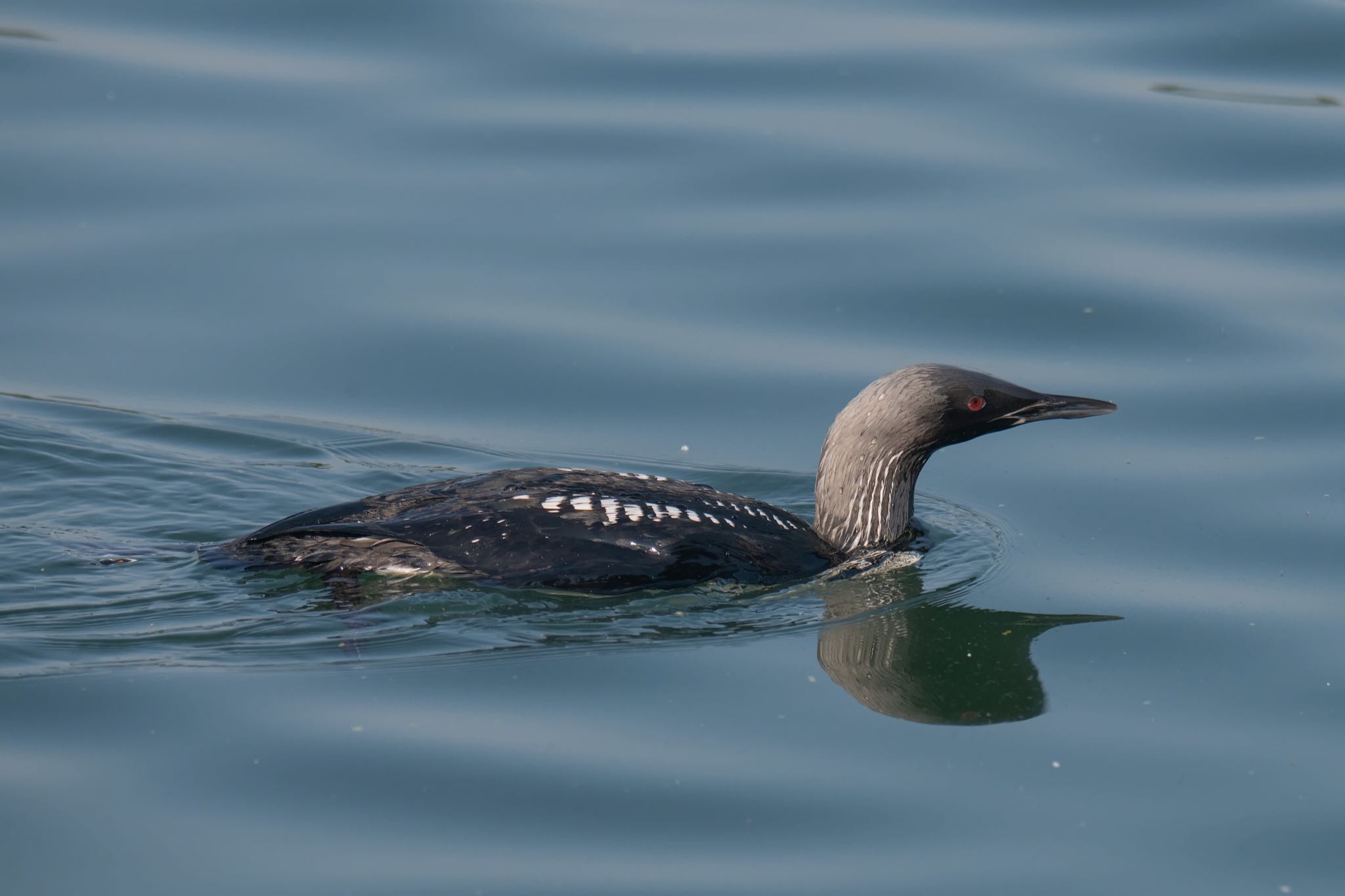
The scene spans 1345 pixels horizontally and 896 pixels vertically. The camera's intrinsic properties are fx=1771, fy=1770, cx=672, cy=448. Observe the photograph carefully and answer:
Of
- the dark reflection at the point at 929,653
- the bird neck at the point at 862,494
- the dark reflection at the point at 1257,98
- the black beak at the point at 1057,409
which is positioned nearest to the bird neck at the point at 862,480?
the bird neck at the point at 862,494

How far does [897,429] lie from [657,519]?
3.65 feet

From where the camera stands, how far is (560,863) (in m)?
4.91

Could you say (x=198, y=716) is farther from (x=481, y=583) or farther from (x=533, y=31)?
(x=533, y=31)

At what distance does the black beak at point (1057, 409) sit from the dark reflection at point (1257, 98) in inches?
197

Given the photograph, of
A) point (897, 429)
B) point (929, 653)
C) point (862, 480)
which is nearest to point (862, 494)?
point (862, 480)

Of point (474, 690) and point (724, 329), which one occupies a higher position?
point (724, 329)

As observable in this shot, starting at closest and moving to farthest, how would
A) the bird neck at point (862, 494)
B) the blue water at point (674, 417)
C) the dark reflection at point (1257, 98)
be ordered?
1. the blue water at point (674, 417)
2. the bird neck at point (862, 494)
3. the dark reflection at point (1257, 98)

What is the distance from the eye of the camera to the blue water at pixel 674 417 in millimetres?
5203

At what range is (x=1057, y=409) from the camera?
722 centimetres

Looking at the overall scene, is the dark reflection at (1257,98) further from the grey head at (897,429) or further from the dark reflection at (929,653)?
the dark reflection at (929,653)

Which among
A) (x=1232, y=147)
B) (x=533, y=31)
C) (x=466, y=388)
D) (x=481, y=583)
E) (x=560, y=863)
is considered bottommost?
(x=560, y=863)

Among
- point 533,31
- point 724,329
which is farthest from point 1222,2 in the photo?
point 724,329

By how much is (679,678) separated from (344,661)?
116 centimetres

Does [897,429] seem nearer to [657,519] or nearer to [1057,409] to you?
[1057,409]
